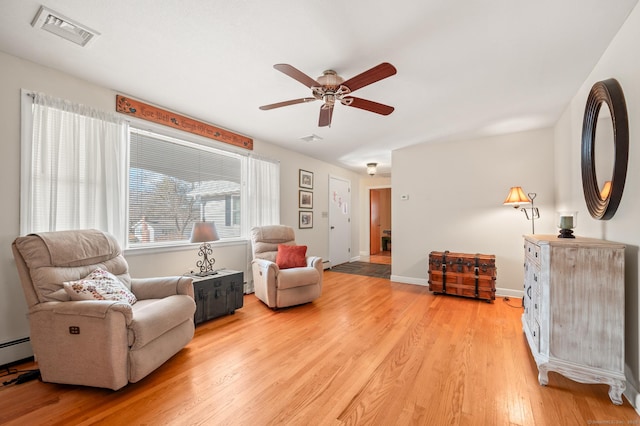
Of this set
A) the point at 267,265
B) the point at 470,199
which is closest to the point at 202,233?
the point at 267,265

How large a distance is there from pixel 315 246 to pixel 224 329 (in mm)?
3096

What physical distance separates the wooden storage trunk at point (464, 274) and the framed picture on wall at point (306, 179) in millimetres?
2676

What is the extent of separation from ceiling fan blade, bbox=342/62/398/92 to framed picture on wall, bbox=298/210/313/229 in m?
3.43

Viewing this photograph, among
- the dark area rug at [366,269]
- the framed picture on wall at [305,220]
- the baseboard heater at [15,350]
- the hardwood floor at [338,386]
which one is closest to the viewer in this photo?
the hardwood floor at [338,386]

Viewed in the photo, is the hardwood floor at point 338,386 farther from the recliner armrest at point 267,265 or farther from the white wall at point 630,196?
A: the recliner armrest at point 267,265

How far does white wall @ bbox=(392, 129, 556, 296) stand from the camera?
3.90m

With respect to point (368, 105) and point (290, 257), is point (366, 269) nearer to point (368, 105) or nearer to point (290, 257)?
point (290, 257)

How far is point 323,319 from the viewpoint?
3107 mm

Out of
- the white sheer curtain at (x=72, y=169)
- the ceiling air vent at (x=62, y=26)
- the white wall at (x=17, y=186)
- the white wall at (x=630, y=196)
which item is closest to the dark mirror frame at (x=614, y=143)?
the white wall at (x=630, y=196)

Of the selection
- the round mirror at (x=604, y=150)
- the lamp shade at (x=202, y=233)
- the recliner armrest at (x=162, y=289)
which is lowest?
the recliner armrest at (x=162, y=289)

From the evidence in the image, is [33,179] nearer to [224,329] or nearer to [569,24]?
[224,329]

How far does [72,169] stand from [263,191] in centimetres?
239

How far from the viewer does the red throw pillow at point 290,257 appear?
3738mm

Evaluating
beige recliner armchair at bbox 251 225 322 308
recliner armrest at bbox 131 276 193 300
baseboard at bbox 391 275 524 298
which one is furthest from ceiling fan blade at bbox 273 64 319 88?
baseboard at bbox 391 275 524 298
